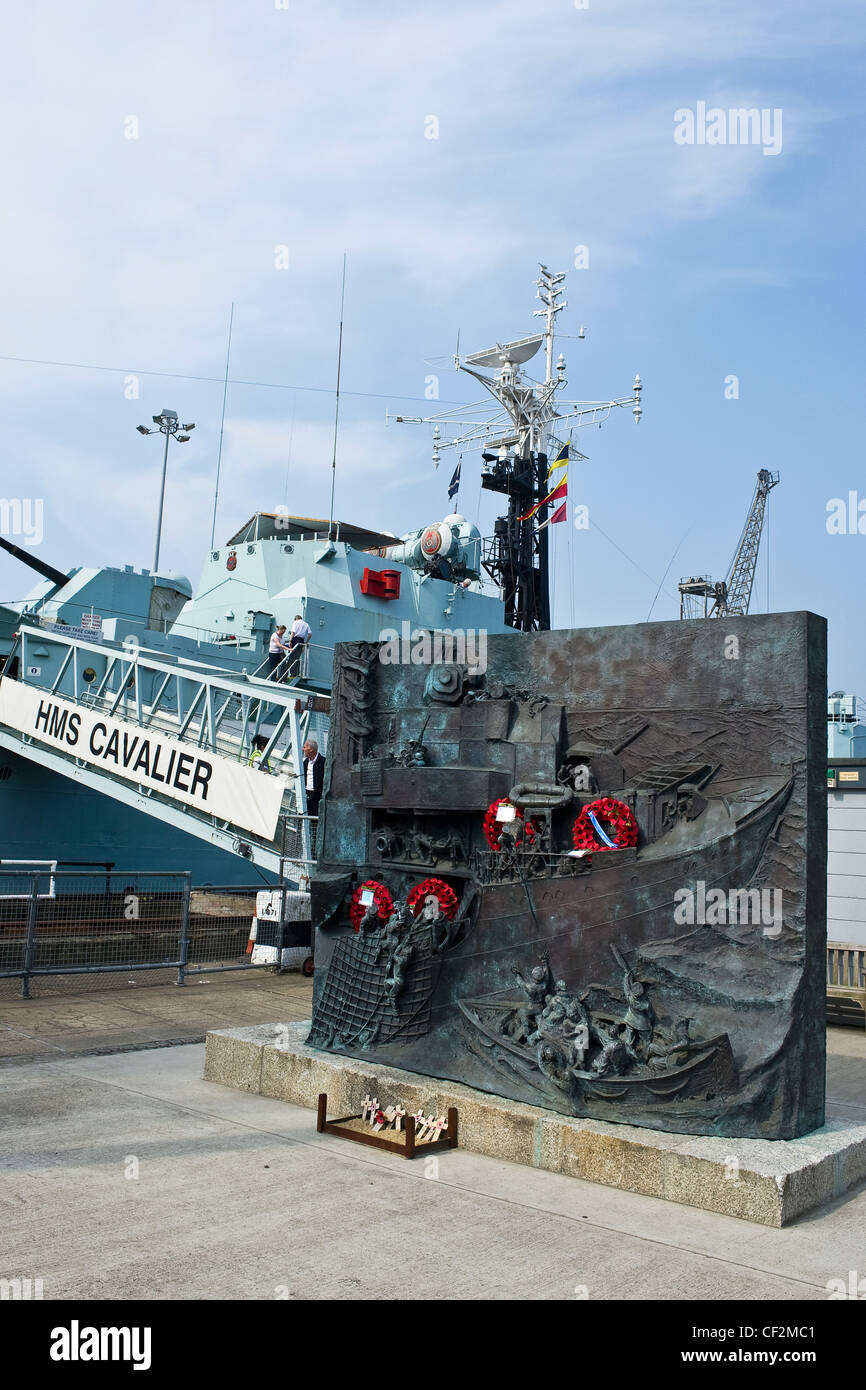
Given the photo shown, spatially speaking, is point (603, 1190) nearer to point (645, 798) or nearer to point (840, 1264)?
point (840, 1264)

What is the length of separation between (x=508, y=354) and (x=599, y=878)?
31308 mm

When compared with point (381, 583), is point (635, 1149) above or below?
below

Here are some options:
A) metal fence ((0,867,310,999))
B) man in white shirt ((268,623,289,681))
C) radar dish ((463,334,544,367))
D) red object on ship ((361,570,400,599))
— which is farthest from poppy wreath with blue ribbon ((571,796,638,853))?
radar dish ((463,334,544,367))

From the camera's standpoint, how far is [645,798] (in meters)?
6.92

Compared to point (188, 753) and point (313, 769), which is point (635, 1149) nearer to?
point (313, 769)

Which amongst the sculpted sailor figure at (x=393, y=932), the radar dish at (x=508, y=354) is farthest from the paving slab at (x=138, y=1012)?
the radar dish at (x=508, y=354)

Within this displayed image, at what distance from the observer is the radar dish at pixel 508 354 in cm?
3481

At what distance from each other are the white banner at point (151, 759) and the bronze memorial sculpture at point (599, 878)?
6.99 metres

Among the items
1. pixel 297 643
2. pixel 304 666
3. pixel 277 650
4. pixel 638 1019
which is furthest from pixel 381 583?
pixel 638 1019

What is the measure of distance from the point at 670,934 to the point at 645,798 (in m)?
0.91

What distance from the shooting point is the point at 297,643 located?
22562mm

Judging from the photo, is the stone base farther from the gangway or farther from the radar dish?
the radar dish

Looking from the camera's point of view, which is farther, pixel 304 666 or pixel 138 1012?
pixel 304 666
